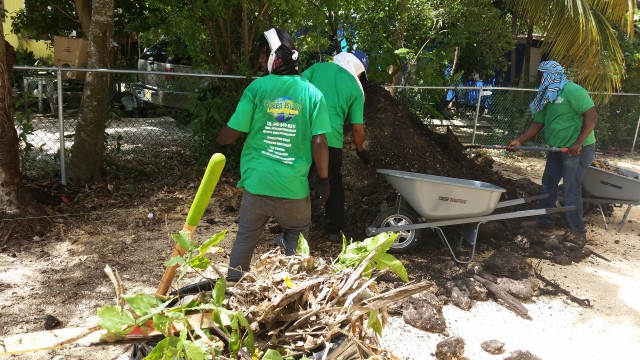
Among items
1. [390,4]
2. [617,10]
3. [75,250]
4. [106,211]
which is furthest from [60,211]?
[617,10]

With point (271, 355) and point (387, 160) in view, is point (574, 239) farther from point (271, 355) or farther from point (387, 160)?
point (271, 355)

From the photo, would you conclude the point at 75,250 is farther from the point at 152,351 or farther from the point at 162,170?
the point at 152,351

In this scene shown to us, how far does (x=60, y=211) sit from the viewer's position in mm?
5602

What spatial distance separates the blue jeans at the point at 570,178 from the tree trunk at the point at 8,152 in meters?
5.42

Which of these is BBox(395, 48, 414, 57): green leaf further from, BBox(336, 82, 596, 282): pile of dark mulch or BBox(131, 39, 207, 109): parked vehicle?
BBox(131, 39, 207, 109): parked vehicle

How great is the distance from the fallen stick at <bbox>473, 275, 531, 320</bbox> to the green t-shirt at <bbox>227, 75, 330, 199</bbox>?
205 cm

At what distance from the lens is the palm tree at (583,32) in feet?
24.4

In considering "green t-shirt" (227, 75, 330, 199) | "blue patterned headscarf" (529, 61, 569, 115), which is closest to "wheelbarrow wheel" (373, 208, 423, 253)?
"green t-shirt" (227, 75, 330, 199)

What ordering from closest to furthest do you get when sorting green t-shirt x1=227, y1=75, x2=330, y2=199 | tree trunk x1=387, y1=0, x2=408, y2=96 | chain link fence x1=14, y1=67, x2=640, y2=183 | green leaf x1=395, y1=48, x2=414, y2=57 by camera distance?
green t-shirt x1=227, y1=75, x2=330, y2=199, chain link fence x1=14, y1=67, x2=640, y2=183, green leaf x1=395, y1=48, x2=414, y2=57, tree trunk x1=387, y1=0, x2=408, y2=96

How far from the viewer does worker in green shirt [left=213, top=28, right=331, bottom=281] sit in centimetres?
333

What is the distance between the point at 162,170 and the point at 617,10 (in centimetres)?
669

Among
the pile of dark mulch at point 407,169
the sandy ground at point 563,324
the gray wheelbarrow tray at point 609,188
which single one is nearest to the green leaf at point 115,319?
the sandy ground at point 563,324

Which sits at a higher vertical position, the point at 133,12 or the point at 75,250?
the point at 133,12

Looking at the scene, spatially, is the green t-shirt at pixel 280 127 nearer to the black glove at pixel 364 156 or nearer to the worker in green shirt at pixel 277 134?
the worker in green shirt at pixel 277 134
